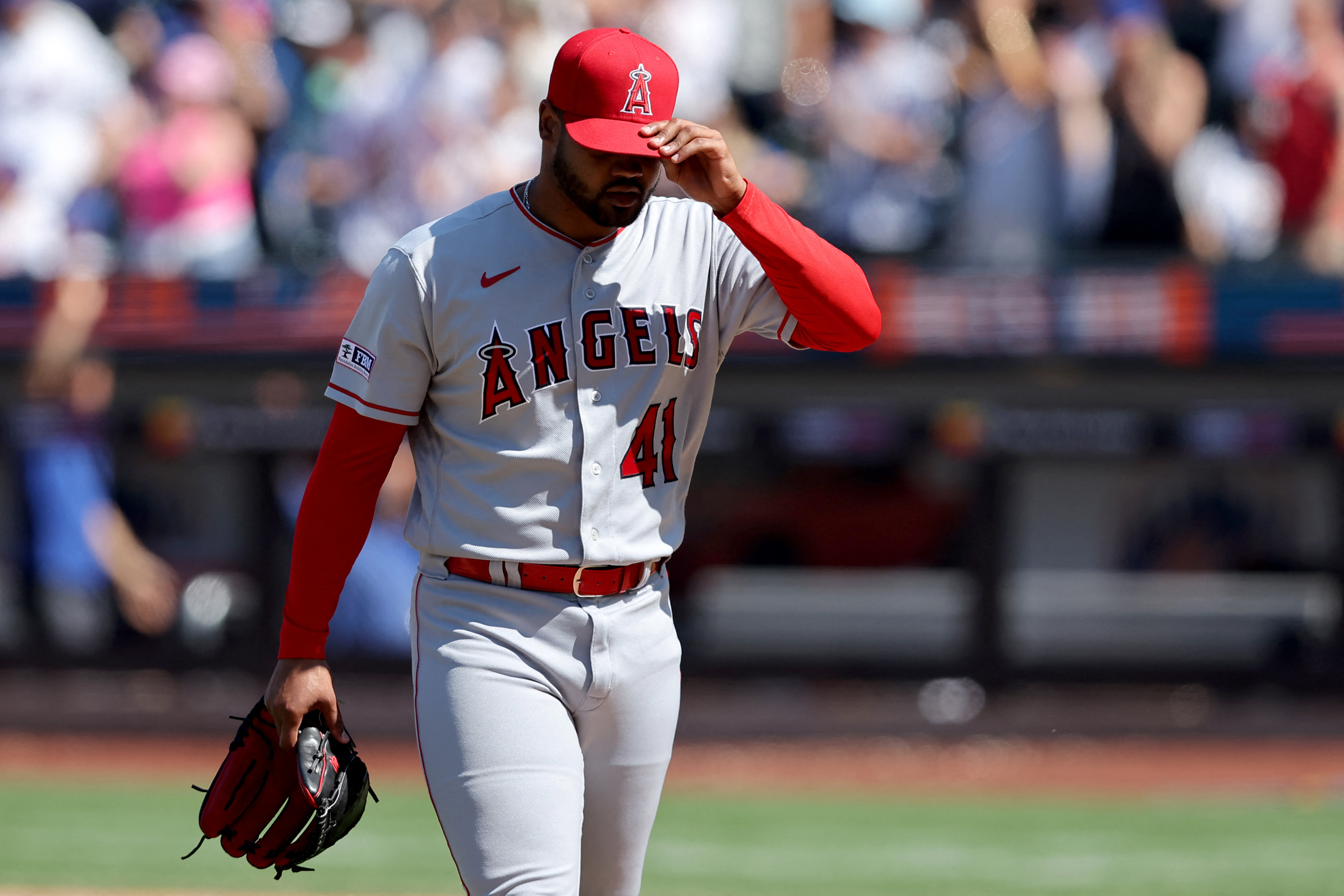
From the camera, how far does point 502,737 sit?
2.36 meters

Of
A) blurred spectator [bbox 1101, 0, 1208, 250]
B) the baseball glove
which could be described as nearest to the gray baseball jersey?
the baseball glove

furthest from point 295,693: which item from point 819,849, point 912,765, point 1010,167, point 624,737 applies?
point 1010,167

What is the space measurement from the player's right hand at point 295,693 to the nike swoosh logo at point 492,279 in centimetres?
62

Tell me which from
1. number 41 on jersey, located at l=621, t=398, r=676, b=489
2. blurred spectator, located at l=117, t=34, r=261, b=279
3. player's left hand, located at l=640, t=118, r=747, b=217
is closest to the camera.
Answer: player's left hand, located at l=640, t=118, r=747, b=217

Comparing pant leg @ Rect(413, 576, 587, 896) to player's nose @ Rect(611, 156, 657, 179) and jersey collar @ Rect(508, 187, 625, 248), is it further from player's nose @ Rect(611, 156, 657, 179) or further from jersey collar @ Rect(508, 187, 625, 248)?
player's nose @ Rect(611, 156, 657, 179)

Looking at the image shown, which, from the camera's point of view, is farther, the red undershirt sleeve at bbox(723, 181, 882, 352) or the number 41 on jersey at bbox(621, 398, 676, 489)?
the number 41 on jersey at bbox(621, 398, 676, 489)

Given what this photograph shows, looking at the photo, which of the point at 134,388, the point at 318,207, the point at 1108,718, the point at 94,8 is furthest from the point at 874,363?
the point at 94,8

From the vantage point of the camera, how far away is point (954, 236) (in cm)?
762

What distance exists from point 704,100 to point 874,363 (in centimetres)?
156

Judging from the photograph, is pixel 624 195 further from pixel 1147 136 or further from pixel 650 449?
pixel 1147 136

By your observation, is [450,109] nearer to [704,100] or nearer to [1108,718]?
[704,100]

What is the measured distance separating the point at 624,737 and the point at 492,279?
72 cm

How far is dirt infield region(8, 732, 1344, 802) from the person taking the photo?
267 inches

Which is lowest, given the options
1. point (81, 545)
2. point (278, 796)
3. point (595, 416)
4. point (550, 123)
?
point (81, 545)
